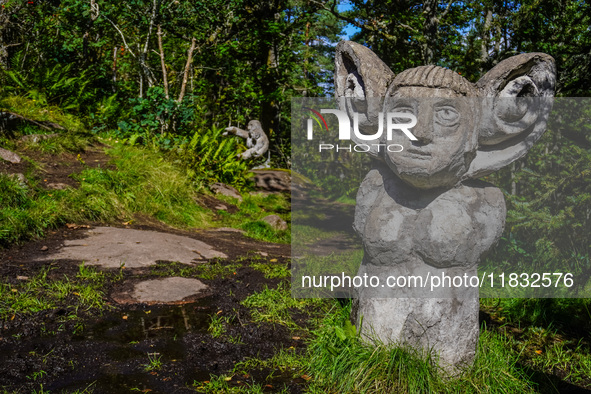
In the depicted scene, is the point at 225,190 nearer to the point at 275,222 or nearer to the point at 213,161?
the point at 213,161

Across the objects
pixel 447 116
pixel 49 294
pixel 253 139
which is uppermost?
pixel 447 116

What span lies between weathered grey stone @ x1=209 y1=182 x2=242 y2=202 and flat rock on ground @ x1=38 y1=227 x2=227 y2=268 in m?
3.70

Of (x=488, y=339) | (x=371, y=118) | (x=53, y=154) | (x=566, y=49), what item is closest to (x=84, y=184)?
(x=53, y=154)

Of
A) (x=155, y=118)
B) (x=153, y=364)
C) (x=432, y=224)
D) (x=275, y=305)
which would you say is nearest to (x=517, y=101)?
(x=432, y=224)

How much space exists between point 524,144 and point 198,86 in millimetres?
12564

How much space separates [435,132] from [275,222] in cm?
613

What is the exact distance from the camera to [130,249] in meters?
5.81

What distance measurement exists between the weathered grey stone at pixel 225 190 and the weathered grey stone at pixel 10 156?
3.90 meters

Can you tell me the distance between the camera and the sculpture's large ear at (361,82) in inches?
127

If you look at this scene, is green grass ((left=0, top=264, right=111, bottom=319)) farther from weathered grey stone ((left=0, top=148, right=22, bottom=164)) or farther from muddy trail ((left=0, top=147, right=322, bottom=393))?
weathered grey stone ((left=0, top=148, right=22, bottom=164))

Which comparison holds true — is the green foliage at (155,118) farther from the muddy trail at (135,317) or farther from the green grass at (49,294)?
the green grass at (49,294)

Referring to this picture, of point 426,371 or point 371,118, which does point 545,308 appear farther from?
point 371,118

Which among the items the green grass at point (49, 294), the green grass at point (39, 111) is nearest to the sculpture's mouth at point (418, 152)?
the green grass at point (49, 294)

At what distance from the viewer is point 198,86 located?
1448cm
